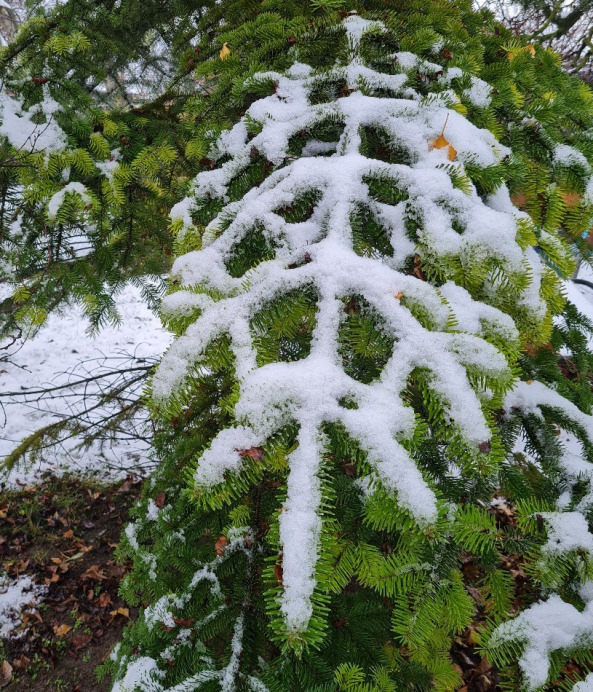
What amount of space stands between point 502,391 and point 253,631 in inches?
38.8

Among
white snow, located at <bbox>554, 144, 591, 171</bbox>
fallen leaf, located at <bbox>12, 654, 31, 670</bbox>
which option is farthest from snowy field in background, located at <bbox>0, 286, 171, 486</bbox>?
white snow, located at <bbox>554, 144, 591, 171</bbox>

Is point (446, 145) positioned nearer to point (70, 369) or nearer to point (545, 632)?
point (545, 632)

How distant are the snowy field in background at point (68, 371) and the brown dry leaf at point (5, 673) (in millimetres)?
1691

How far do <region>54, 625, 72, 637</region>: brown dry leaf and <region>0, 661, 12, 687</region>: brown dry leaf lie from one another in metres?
0.37

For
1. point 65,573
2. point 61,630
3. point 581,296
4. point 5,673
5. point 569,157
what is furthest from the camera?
point 581,296

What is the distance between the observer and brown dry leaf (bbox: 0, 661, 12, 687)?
3.45 meters

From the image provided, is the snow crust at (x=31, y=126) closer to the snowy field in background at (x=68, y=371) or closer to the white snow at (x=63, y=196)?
the white snow at (x=63, y=196)

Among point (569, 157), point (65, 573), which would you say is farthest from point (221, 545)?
point (65, 573)

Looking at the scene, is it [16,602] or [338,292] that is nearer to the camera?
[338,292]

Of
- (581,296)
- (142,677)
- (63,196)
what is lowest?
(581,296)

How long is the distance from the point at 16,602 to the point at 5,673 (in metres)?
0.60

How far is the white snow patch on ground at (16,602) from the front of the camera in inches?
148

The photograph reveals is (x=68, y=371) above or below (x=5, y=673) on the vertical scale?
below

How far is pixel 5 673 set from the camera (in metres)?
3.50
